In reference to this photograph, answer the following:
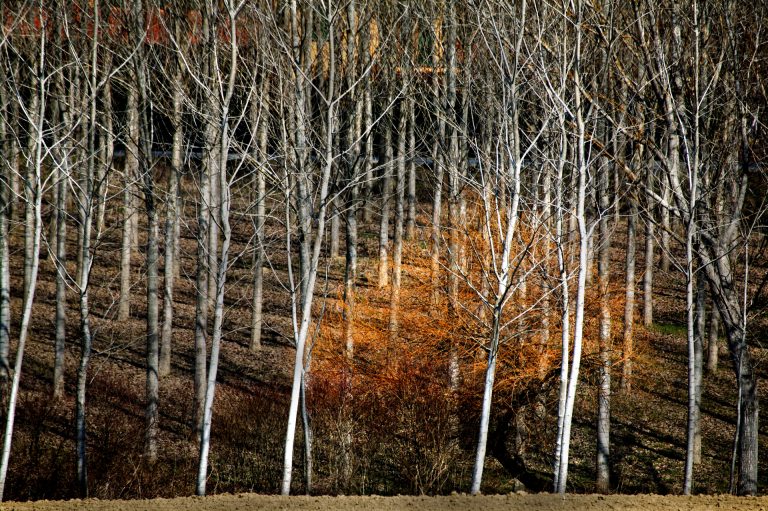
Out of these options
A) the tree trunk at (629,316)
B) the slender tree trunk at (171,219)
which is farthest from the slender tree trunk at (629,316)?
the slender tree trunk at (171,219)

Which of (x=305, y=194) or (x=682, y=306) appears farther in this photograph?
(x=682, y=306)

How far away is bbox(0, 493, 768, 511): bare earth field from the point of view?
27.1 ft

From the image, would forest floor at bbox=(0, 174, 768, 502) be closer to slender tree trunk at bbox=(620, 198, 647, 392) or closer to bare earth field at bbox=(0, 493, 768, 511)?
bare earth field at bbox=(0, 493, 768, 511)

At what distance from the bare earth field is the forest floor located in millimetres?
24

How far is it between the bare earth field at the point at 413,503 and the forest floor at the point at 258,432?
0.08ft

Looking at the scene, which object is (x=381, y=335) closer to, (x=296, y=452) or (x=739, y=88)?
(x=296, y=452)

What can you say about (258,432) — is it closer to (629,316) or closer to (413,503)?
(413,503)

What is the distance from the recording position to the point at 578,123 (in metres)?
9.64

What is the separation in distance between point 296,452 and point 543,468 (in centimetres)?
461

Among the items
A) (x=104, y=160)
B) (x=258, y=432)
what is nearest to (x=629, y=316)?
(x=258, y=432)

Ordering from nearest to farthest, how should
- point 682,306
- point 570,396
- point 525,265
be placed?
point 570,396 < point 525,265 < point 682,306

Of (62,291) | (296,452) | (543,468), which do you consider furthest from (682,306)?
(62,291)

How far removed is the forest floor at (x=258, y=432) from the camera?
905 centimetres

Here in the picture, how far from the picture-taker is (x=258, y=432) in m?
13.7
